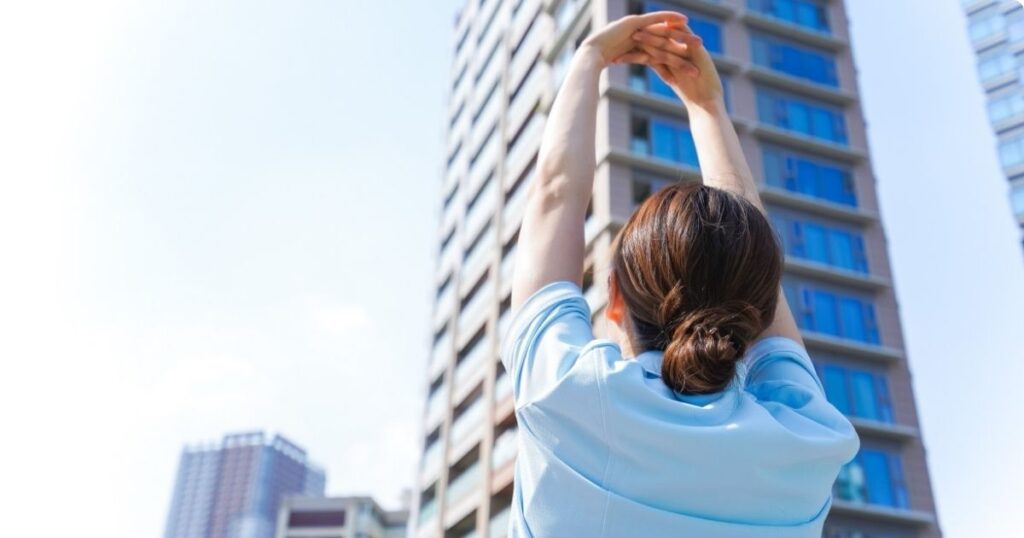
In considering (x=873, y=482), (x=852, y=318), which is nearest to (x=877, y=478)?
(x=873, y=482)

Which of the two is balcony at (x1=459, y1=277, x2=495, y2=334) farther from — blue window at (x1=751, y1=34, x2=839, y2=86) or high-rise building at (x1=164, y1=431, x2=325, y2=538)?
high-rise building at (x1=164, y1=431, x2=325, y2=538)

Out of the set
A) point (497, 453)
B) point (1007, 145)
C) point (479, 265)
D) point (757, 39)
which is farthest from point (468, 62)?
point (1007, 145)

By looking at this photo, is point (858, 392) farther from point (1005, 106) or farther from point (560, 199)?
point (560, 199)

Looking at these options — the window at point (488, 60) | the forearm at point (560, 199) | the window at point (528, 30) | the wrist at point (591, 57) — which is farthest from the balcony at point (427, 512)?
the forearm at point (560, 199)

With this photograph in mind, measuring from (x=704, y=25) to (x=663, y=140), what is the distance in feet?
14.9

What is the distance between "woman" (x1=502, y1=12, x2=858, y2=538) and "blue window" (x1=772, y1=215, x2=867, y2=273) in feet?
79.9

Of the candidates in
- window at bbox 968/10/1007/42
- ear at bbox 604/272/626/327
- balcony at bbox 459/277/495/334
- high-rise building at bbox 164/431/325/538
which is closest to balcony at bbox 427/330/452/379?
balcony at bbox 459/277/495/334

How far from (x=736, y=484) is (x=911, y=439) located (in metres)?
24.4

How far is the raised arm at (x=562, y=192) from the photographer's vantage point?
1181 mm

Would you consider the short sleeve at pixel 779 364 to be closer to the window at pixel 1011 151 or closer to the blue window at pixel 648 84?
the window at pixel 1011 151

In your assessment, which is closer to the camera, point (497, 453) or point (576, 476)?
point (576, 476)

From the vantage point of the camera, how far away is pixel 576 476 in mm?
1019

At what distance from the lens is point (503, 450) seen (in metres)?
25.7

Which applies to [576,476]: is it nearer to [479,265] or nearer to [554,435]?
[554,435]
